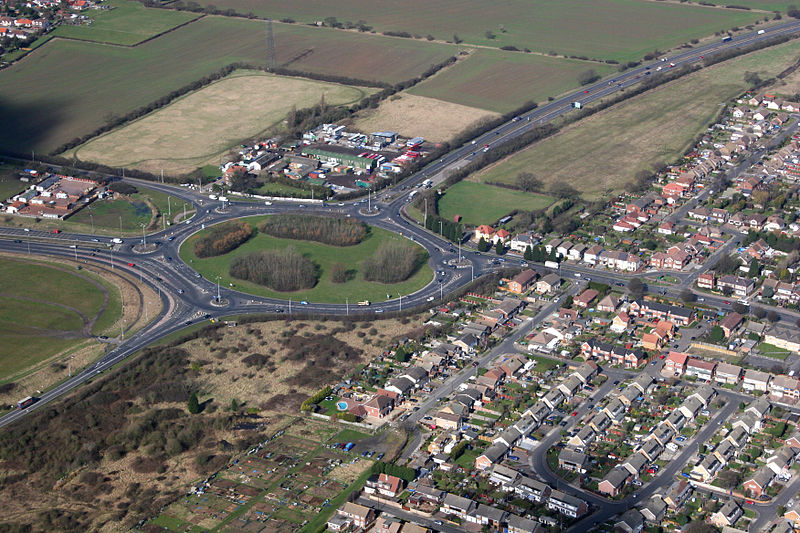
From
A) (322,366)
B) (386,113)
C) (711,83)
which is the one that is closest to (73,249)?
(322,366)

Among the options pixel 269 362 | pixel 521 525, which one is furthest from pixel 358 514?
pixel 269 362

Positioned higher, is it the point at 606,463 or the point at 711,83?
the point at 711,83

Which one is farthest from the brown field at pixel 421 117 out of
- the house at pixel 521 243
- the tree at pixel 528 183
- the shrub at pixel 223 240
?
the shrub at pixel 223 240

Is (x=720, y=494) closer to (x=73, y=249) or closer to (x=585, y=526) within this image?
(x=585, y=526)

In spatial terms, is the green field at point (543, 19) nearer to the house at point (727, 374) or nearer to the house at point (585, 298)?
the house at point (585, 298)

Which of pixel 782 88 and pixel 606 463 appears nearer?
pixel 606 463

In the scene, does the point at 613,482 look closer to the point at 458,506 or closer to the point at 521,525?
the point at 521,525
